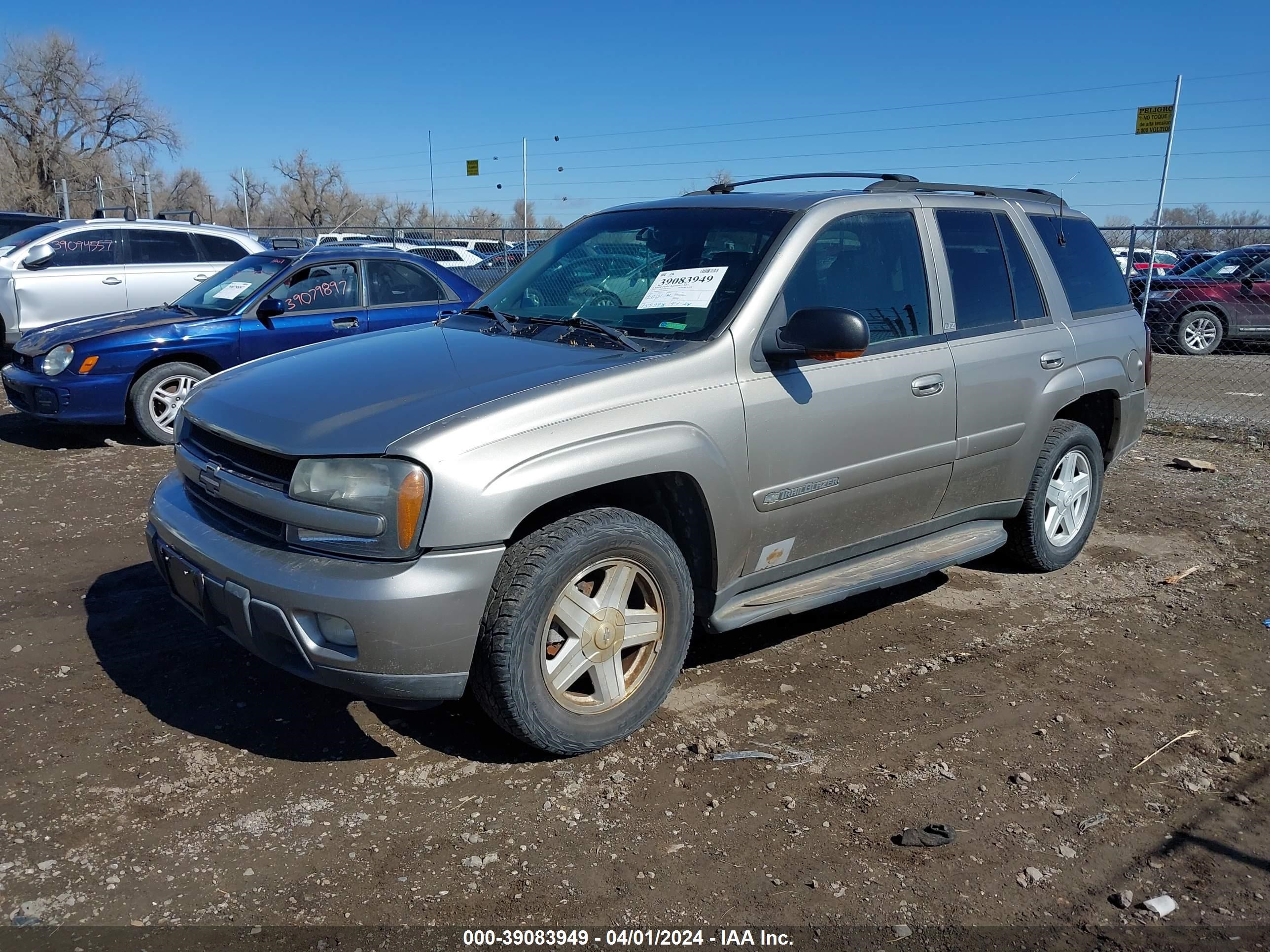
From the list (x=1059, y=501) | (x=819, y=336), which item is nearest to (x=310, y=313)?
(x=819, y=336)

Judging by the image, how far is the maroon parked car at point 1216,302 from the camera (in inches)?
576

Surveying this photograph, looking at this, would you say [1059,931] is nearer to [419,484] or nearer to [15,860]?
[419,484]

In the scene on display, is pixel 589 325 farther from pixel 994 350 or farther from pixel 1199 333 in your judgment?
pixel 1199 333

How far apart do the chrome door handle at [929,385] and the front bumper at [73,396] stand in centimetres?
627

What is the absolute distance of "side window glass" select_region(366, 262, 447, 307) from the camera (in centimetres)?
833

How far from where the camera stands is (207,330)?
7.87m

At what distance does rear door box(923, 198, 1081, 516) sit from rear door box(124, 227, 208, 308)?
9.03 m

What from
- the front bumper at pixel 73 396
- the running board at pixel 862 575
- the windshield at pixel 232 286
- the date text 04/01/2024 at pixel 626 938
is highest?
the windshield at pixel 232 286

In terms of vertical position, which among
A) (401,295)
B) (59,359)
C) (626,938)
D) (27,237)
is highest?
(27,237)

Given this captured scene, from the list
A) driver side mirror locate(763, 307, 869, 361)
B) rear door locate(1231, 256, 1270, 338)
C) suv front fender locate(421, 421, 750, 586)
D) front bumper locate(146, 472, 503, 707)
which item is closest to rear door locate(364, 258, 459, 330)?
driver side mirror locate(763, 307, 869, 361)

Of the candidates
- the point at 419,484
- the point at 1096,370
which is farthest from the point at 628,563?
the point at 1096,370

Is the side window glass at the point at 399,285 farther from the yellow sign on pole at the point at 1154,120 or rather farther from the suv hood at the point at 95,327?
the yellow sign on pole at the point at 1154,120

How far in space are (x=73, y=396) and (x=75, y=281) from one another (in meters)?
4.07

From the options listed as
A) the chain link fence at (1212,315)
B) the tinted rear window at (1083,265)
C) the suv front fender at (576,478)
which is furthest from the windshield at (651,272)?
the chain link fence at (1212,315)
